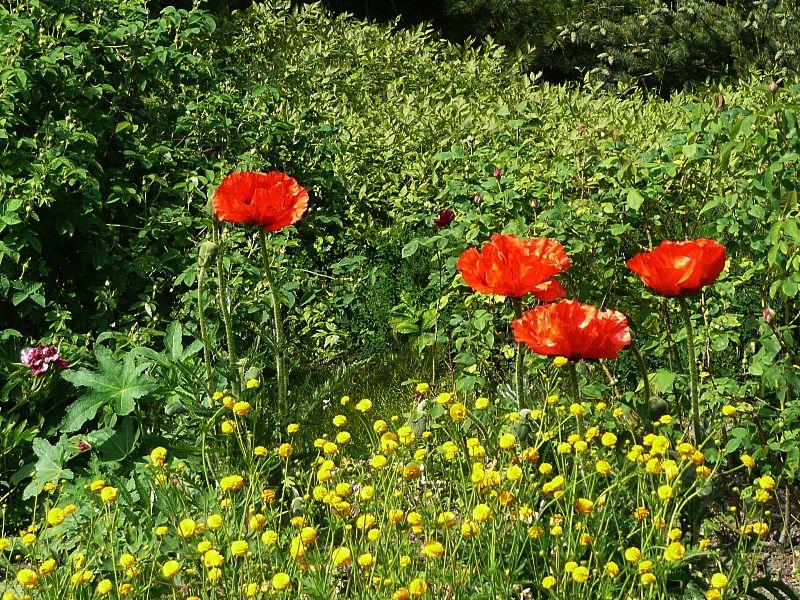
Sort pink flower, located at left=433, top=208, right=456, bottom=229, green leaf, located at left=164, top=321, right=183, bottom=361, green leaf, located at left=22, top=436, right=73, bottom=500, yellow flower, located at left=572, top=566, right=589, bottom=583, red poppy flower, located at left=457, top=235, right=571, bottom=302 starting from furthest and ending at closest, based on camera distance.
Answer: pink flower, located at left=433, top=208, right=456, bottom=229 → green leaf, located at left=164, top=321, right=183, bottom=361 → green leaf, located at left=22, top=436, right=73, bottom=500 → red poppy flower, located at left=457, top=235, right=571, bottom=302 → yellow flower, located at left=572, top=566, right=589, bottom=583

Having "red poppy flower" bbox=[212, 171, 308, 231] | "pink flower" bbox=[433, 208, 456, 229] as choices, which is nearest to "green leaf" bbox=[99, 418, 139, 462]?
"red poppy flower" bbox=[212, 171, 308, 231]

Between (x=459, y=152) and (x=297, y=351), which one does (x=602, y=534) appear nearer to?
(x=459, y=152)

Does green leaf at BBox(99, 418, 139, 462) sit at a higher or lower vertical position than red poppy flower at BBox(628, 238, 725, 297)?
lower

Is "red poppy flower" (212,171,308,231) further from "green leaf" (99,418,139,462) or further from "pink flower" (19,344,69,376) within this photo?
"pink flower" (19,344,69,376)

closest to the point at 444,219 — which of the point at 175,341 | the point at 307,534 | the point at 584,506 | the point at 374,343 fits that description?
the point at 374,343

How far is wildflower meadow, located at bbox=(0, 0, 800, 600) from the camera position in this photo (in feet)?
6.27

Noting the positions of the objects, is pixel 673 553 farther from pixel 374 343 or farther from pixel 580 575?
pixel 374 343

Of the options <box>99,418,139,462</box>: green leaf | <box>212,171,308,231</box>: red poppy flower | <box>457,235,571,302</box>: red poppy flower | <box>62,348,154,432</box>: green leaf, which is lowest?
<box>99,418,139,462</box>: green leaf

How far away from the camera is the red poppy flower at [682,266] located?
1.87 metres

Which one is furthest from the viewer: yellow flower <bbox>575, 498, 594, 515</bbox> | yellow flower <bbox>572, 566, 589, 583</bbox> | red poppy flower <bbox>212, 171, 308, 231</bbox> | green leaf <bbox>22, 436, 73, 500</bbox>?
green leaf <bbox>22, 436, 73, 500</bbox>

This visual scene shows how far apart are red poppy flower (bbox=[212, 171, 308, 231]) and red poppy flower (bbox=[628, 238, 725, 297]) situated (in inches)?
36.6

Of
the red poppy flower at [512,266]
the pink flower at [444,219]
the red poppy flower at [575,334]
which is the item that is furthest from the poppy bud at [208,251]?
the pink flower at [444,219]

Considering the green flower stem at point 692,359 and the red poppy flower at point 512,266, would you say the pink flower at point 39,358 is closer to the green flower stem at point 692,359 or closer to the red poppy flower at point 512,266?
the red poppy flower at point 512,266

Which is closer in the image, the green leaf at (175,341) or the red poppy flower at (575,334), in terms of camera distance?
the red poppy flower at (575,334)
